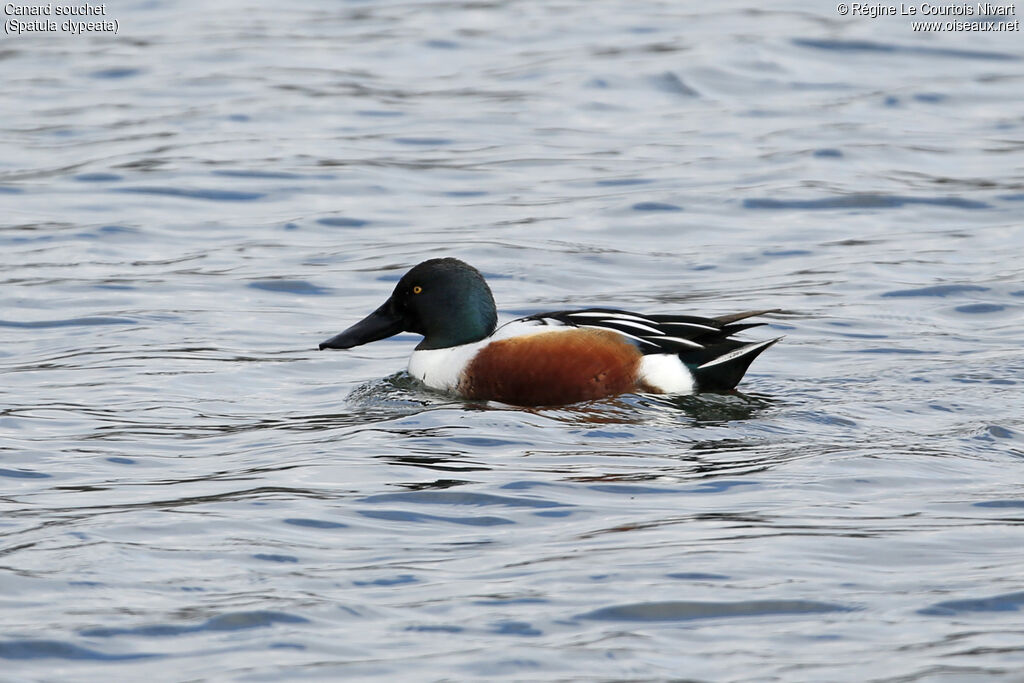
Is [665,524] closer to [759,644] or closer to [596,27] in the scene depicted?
[759,644]

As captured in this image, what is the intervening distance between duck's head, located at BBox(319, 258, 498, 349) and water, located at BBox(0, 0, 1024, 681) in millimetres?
309

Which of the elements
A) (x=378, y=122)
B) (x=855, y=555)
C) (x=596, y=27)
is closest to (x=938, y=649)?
(x=855, y=555)

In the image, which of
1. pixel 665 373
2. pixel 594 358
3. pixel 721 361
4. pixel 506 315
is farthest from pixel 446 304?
pixel 506 315

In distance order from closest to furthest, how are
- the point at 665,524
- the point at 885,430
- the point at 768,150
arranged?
the point at 665,524
the point at 885,430
the point at 768,150

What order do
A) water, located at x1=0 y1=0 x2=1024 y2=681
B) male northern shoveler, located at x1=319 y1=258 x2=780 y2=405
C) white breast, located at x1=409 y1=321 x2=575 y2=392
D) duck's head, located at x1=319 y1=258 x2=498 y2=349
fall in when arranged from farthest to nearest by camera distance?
duck's head, located at x1=319 y1=258 x2=498 y2=349
white breast, located at x1=409 y1=321 x2=575 y2=392
male northern shoveler, located at x1=319 y1=258 x2=780 y2=405
water, located at x1=0 y1=0 x2=1024 y2=681

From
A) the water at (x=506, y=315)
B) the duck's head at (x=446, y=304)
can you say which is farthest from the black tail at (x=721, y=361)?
the duck's head at (x=446, y=304)

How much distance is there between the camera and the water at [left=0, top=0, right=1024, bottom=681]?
197 inches

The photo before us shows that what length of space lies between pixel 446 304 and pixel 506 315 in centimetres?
163

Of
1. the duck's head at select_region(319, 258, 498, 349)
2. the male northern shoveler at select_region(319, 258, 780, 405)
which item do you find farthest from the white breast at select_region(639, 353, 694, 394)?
the duck's head at select_region(319, 258, 498, 349)

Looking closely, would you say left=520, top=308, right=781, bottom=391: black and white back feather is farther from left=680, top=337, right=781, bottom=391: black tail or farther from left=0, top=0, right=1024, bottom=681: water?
left=0, top=0, right=1024, bottom=681: water

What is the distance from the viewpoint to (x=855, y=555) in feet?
18.0

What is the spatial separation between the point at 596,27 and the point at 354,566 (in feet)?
41.3

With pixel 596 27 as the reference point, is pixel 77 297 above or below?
below

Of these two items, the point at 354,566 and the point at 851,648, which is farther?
the point at 354,566
